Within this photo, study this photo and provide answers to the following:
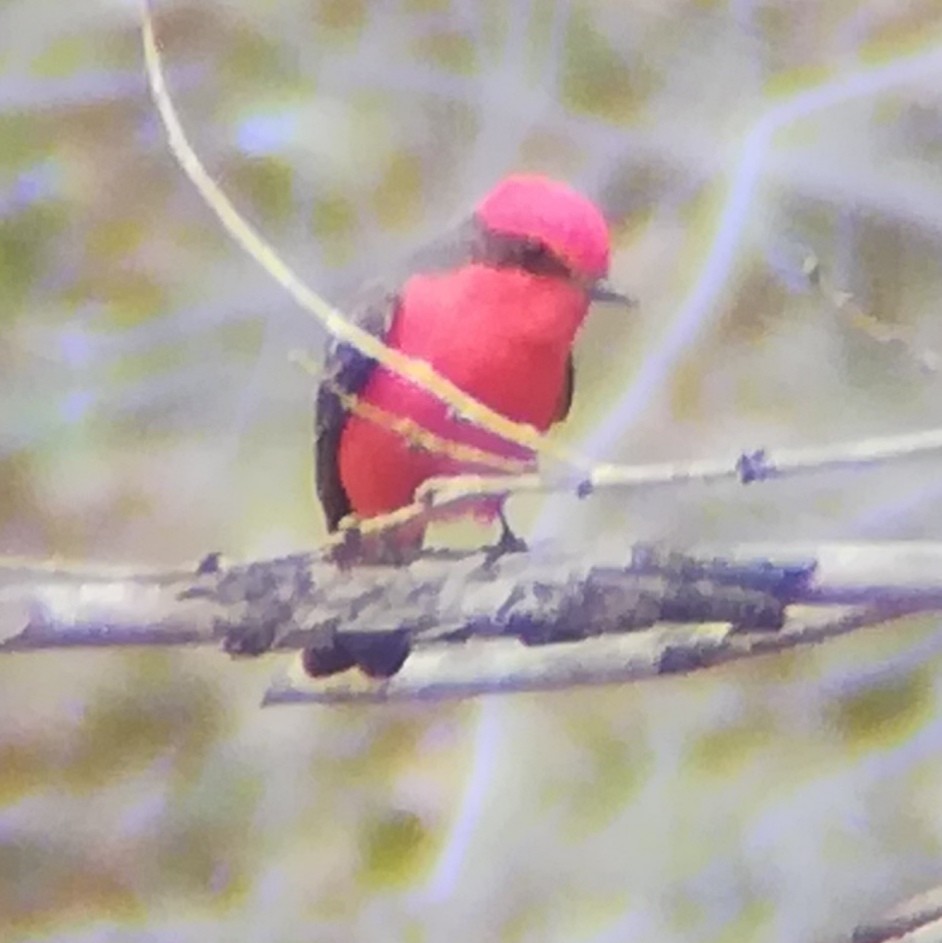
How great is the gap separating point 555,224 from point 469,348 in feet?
0.31

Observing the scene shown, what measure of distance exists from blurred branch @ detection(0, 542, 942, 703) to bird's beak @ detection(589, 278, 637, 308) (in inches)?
6.1

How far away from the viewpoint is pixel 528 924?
2.77 feet

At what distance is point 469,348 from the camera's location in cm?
83

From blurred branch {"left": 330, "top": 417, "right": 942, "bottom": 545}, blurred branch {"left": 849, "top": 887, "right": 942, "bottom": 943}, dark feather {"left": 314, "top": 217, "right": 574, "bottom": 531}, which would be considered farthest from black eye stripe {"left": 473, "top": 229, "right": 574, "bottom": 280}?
blurred branch {"left": 849, "top": 887, "right": 942, "bottom": 943}

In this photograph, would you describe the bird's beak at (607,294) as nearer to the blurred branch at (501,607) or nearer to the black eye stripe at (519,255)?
the black eye stripe at (519,255)

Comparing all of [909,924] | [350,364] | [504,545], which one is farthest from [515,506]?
[909,924]

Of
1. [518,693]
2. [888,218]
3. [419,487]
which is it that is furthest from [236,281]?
[888,218]

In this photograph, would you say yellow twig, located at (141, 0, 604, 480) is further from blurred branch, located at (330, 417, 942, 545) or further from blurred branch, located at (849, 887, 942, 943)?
blurred branch, located at (849, 887, 942, 943)

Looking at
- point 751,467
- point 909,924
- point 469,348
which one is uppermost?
point 469,348

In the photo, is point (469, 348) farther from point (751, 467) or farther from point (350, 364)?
point (751, 467)

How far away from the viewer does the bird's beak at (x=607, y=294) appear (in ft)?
2.77

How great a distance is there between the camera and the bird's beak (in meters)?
0.84

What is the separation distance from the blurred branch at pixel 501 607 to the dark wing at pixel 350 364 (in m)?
0.05

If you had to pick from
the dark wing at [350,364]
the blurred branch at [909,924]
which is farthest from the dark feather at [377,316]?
the blurred branch at [909,924]
